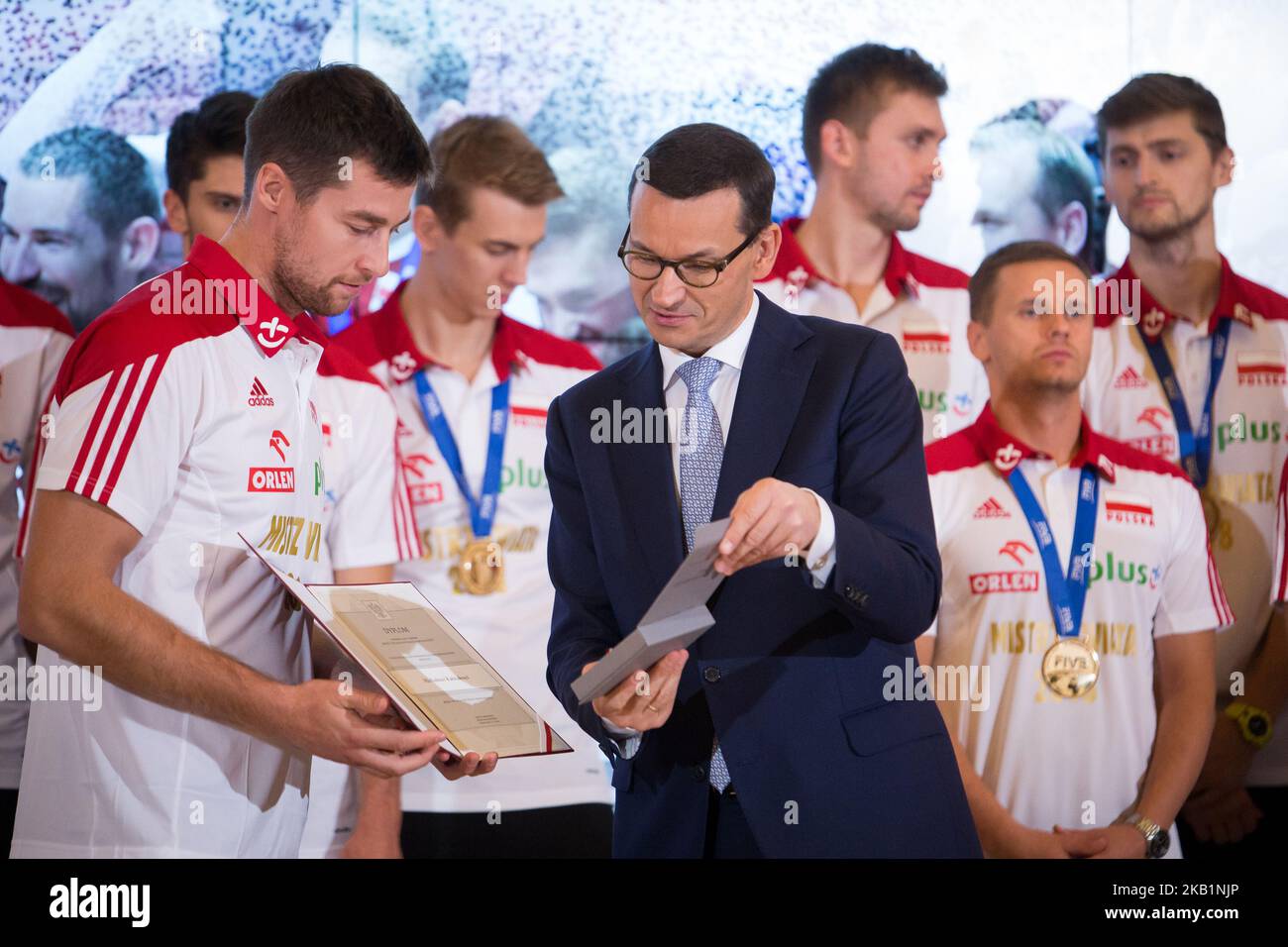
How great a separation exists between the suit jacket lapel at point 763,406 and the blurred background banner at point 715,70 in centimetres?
159

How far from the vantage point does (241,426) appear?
256 centimetres

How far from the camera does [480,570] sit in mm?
3832

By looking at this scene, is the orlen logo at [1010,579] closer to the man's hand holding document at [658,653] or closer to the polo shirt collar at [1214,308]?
the polo shirt collar at [1214,308]

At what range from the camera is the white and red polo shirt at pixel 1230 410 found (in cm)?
386

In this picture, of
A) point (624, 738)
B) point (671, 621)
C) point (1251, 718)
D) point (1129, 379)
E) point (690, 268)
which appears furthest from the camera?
point (1129, 379)

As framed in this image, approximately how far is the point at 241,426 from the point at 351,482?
38.0 inches

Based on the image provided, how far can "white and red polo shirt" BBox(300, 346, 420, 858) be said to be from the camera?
3.51 m

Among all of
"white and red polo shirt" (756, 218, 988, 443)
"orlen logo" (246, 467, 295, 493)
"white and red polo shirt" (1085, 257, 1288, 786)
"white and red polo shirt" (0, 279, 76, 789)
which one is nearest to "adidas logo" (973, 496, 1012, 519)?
"white and red polo shirt" (756, 218, 988, 443)

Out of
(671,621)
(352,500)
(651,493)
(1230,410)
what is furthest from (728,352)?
(1230,410)

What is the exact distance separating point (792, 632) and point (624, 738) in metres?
0.37

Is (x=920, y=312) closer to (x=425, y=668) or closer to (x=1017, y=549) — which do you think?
(x=1017, y=549)

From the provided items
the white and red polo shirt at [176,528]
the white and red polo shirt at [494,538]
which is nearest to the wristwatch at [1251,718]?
the white and red polo shirt at [494,538]

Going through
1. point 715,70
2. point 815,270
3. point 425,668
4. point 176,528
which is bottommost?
point 425,668
